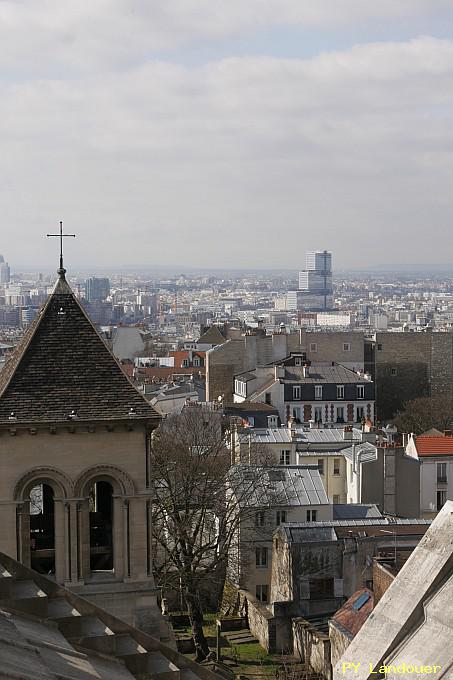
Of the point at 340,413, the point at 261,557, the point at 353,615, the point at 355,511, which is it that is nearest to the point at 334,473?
the point at 355,511

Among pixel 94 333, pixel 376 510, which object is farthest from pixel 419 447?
pixel 94 333

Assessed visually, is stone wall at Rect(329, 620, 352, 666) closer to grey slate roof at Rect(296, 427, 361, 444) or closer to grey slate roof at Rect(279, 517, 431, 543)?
grey slate roof at Rect(279, 517, 431, 543)

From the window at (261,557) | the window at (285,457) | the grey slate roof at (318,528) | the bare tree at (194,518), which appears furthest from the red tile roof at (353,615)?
the window at (285,457)

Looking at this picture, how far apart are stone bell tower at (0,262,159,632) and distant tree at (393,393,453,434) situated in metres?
50.8

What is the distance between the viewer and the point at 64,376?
58.0 ft

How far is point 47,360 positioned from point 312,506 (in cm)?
2569

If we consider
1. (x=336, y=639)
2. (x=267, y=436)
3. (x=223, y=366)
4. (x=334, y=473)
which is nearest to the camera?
(x=336, y=639)

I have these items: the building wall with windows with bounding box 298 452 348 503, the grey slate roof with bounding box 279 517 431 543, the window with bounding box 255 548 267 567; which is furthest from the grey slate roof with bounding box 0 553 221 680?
the building wall with windows with bounding box 298 452 348 503

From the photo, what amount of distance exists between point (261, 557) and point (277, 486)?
8.39ft

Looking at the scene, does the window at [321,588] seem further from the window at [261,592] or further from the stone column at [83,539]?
the stone column at [83,539]

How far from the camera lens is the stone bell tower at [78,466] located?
1706 centimetres

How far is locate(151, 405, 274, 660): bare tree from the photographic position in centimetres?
3549

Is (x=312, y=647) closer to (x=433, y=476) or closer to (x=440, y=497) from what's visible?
(x=433, y=476)

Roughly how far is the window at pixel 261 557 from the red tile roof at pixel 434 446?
897cm
